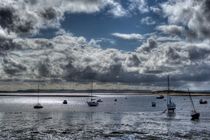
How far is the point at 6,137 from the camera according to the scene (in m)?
67.0

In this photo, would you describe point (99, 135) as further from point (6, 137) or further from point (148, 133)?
point (6, 137)

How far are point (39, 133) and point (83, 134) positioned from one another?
8340mm

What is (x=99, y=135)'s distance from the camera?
229ft

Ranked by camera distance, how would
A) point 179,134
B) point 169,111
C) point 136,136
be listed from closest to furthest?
1. point 136,136
2. point 179,134
3. point 169,111

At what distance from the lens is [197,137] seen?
Result: 226 ft

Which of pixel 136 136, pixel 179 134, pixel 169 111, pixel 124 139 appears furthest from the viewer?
pixel 169 111

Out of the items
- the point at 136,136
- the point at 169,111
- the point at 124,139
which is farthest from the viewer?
the point at 169,111

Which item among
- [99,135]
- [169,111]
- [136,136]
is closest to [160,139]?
[136,136]

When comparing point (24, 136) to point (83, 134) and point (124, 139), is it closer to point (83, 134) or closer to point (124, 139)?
point (83, 134)

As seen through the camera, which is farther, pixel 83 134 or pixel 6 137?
pixel 83 134

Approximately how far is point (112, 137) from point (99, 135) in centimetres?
371

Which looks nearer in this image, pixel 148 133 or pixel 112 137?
pixel 112 137

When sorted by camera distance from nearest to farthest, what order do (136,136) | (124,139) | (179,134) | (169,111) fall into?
(124,139) < (136,136) < (179,134) < (169,111)

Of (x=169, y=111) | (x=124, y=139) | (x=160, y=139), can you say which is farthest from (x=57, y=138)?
(x=169, y=111)
